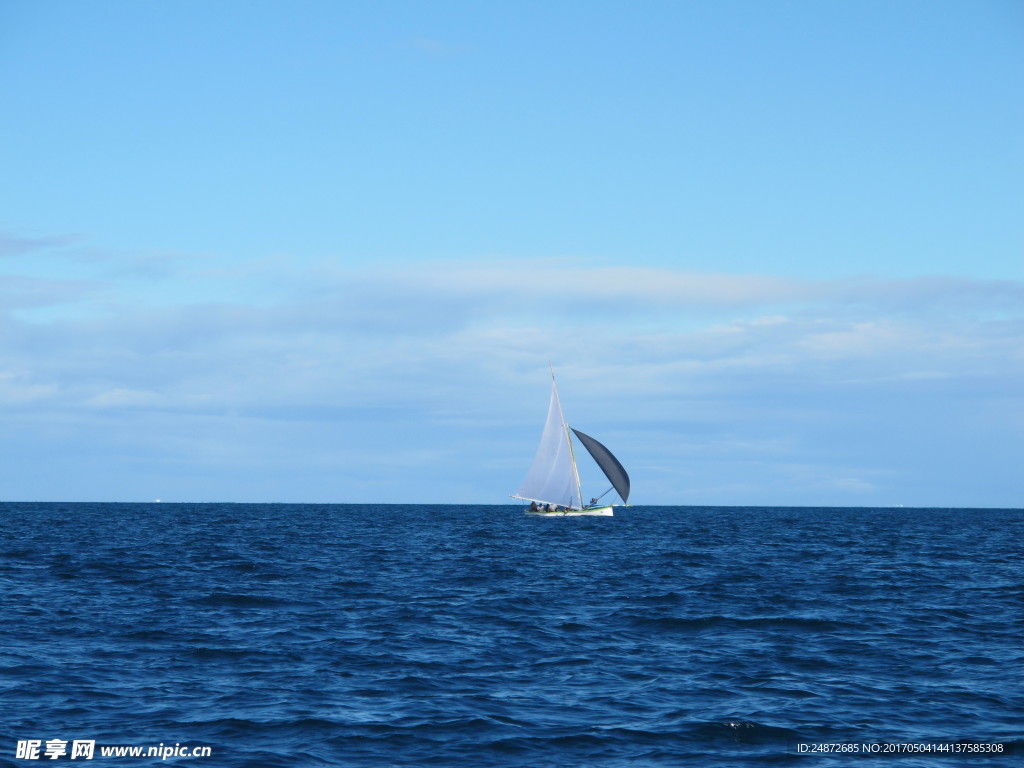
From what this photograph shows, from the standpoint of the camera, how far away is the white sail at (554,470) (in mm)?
100562

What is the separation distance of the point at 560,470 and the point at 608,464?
5736 mm

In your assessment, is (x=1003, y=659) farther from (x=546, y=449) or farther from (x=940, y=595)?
(x=546, y=449)

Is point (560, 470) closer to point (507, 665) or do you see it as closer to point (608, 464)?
point (608, 464)

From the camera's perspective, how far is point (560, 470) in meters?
103

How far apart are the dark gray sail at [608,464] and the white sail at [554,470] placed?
3.13 metres

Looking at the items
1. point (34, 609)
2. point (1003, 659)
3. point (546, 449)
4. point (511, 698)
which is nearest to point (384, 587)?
point (34, 609)

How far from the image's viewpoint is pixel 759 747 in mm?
15695

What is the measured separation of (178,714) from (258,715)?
1.31 meters
